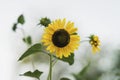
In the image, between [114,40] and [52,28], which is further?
[114,40]

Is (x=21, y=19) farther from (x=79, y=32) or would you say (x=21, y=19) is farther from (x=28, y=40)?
(x=79, y=32)

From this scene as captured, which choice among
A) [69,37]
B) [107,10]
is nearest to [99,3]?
[107,10]

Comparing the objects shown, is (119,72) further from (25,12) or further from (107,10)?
(25,12)

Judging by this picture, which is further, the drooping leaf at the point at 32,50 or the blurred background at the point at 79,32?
the blurred background at the point at 79,32

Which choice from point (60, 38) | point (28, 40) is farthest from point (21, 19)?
point (60, 38)

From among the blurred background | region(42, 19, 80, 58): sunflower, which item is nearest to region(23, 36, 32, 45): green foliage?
the blurred background

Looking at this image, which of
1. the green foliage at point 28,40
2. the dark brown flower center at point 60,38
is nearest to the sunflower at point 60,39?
the dark brown flower center at point 60,38

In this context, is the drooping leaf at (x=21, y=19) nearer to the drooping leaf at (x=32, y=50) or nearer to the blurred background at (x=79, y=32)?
the blurred background at (x=79, y=32)
